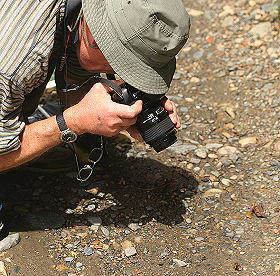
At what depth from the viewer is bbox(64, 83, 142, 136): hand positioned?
97.6 inches

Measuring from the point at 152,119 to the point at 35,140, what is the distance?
653mm

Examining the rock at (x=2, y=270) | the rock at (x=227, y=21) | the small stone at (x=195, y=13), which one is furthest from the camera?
the small stone at (x=195, y=13)

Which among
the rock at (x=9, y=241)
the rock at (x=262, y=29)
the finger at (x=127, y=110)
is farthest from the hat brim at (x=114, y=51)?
the rock at (x=262, y=29)

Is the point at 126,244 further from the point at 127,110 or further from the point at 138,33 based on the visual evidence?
the point at 138,33

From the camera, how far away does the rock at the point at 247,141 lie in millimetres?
3671

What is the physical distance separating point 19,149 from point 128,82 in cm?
73

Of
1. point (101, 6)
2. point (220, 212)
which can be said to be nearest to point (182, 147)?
point (220, 212)

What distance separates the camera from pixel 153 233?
305 cm

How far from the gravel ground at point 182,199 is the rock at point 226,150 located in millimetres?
11

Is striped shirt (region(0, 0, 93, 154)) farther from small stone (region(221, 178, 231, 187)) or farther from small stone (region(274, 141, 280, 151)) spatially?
small stone (region(274, 141, 280, 151))

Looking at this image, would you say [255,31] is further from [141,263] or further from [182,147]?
[141,263]

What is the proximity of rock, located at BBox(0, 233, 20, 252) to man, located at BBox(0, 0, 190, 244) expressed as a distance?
0.55 metres

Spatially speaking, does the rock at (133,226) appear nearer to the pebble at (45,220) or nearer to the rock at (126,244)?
the rock at (126,244)

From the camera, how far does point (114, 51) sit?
8.15 ft
